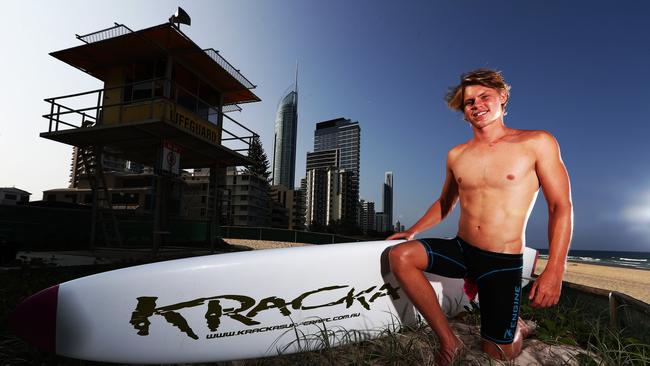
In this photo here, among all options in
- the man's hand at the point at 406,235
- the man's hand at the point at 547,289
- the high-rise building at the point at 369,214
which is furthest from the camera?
the high-rise building at the point at 369,214

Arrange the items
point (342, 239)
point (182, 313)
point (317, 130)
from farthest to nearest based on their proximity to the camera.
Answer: point (317, 130) → point (342, 239) → point (182, 313)

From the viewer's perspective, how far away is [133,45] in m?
9.14

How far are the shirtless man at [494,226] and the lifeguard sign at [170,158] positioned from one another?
8.78 meters

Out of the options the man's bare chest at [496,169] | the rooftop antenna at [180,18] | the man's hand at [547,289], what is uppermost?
the rooftop antenna at [180,18]

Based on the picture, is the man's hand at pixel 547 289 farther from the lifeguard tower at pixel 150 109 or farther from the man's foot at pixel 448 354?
the lifeguard tower at pixel 150 109

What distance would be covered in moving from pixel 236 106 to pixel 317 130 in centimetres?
18326

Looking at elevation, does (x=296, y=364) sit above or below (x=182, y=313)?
below

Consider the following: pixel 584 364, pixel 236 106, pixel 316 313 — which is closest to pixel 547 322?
pixel 584 364

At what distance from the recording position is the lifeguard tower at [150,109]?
8914 mm

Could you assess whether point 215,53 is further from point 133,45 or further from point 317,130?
point 317,130

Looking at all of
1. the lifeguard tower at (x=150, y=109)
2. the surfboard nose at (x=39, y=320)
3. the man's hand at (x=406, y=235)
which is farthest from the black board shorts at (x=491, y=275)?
the lifeguard tower at (x=150, y=109)

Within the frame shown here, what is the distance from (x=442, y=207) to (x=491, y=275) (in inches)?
24.0

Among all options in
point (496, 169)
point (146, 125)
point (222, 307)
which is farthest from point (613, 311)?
point (146, 125)

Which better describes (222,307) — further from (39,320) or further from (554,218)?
(554,218)
